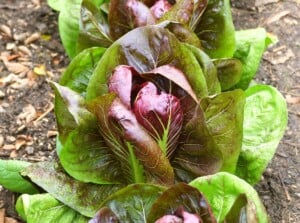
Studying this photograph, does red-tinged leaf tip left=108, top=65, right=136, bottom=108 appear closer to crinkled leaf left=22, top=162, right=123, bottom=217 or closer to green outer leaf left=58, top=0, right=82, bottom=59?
crinkled leaf left=22, top=162, right=123, bottom=217

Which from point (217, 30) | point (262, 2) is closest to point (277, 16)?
point (262, 2)

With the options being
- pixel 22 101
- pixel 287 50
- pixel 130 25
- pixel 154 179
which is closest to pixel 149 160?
pixel 154 179

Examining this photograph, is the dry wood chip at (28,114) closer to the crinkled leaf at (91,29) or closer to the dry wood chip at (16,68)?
the dry wood chip at (16,68)

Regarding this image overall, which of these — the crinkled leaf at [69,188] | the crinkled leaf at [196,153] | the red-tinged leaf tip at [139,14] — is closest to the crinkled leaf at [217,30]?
the red-tinged leaf tip at [139,14]

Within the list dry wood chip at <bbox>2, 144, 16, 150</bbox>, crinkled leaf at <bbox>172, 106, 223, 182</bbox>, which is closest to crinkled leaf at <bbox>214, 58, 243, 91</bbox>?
crinkled leaf at <bbox>172, 106, 223, 182</bbox>

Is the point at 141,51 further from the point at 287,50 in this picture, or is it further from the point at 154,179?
the point at 287,50
